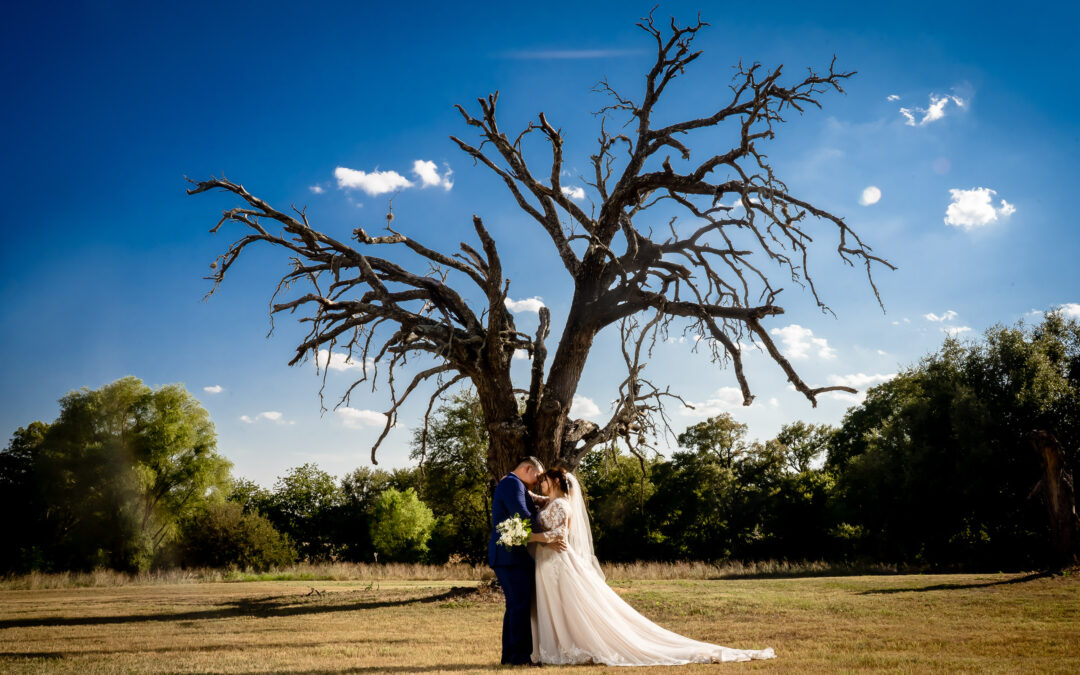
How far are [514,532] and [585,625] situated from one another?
1.19 meters

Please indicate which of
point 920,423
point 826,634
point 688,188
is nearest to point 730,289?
point 688,188

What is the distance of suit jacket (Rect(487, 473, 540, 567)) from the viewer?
7219 millimetres

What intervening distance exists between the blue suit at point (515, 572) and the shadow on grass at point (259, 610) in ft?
23.5

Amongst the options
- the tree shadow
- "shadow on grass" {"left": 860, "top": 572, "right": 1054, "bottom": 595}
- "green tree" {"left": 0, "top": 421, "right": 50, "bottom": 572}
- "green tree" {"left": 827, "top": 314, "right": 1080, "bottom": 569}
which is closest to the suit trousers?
the tree shadow

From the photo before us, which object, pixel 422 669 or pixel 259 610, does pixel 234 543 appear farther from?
pixel 422 669

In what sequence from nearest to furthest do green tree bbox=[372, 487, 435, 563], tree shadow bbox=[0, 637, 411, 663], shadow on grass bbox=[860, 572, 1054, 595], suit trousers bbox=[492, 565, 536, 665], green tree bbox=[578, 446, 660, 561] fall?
suit trousers bbox=[492, 565, 536, 665], tree shadow bbox=[0, 637, 411, 663], shadow on grass bbox=[860, 572, 1054, 595], green tree bbox=[372, 487, 435, 563], green tree bbox=[578, 446, 660, 561]

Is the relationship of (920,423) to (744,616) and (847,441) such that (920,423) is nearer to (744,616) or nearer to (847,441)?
(847,441)

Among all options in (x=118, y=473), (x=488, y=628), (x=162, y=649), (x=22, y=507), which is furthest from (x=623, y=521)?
(x=162, y=649)

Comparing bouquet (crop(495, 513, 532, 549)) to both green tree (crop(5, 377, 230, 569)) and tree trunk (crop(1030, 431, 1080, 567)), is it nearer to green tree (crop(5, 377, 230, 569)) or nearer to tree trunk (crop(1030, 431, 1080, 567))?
tree trunk (crop(1030, 431, 1080, 567))

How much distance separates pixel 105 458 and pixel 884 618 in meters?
34.4

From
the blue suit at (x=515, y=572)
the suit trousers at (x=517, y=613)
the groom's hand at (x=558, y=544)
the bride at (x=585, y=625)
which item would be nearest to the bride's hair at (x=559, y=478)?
the bride at (x=585, y=625)

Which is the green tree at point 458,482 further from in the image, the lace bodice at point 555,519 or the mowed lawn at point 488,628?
the lace bodice at point 555,519

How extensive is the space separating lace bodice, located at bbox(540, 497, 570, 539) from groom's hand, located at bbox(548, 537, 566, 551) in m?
0.04

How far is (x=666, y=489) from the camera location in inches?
1489
